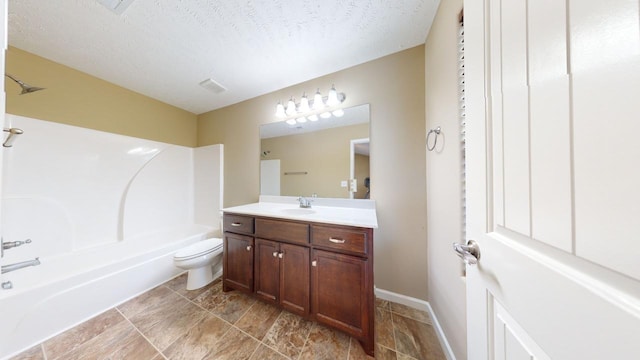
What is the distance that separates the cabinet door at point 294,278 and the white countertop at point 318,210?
26cm

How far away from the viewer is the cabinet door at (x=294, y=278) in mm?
1333

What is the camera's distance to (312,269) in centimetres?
131

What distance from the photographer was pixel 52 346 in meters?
1.22

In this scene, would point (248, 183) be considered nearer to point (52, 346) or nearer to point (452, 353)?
point (52, 346)

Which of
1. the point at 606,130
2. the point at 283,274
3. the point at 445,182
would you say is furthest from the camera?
the point at 283,274

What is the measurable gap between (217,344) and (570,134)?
191 centimetres

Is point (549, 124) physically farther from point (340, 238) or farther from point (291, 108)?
point (291, 108)

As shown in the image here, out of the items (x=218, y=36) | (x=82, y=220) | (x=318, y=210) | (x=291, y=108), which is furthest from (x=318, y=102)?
(x=82, y=220)

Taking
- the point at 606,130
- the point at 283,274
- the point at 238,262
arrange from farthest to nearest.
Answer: the point at 238,262
the point at 283,274
the point at 606,130

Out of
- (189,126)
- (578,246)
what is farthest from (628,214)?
(189,126)

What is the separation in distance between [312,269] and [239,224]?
2.58 ft

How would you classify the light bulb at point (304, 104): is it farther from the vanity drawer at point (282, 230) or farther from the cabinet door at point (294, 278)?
the cabinet door at point (294, 278)

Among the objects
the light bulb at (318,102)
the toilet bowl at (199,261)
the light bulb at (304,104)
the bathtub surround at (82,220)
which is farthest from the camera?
the light bulb at (304,104)

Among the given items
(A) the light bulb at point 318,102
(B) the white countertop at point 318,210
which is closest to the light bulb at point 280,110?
(A) the light bulb at point 318,102
